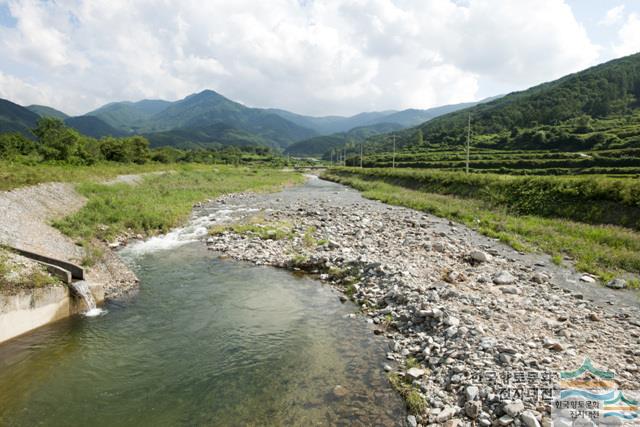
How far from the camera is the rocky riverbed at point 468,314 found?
668cm

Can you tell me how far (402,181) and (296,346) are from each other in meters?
46.3

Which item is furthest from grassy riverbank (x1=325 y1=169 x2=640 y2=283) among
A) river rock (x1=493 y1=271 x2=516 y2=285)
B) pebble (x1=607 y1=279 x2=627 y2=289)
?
river rock (x1=493 y1=271 x2=516 y2=285)

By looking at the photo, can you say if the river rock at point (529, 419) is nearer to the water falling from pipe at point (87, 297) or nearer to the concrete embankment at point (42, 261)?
the water falling from pipe at point (87, 297)

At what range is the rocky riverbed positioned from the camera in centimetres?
668

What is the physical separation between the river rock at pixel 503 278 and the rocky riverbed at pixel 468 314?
0.20 ft

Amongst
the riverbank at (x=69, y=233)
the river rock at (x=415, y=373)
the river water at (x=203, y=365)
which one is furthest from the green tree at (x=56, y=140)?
the river rock at (x=415, y=373)

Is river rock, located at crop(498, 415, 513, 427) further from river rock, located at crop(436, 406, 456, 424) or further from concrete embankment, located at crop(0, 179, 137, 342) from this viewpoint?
concrete embankment, located at crop(0, 179, 137, 342)

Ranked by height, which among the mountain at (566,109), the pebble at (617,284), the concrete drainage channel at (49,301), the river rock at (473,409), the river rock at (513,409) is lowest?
the pebble at (617,284)

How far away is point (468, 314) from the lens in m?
9.68

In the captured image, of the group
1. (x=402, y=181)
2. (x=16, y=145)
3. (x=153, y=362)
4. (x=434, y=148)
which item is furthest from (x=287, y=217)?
(x=434, y=148)

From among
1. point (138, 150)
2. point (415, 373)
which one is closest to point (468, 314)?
point (415, 373)

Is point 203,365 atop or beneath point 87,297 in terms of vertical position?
beneath

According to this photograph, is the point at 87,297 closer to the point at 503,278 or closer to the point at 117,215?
the point at 117,215

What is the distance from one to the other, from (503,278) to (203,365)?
11.1m
